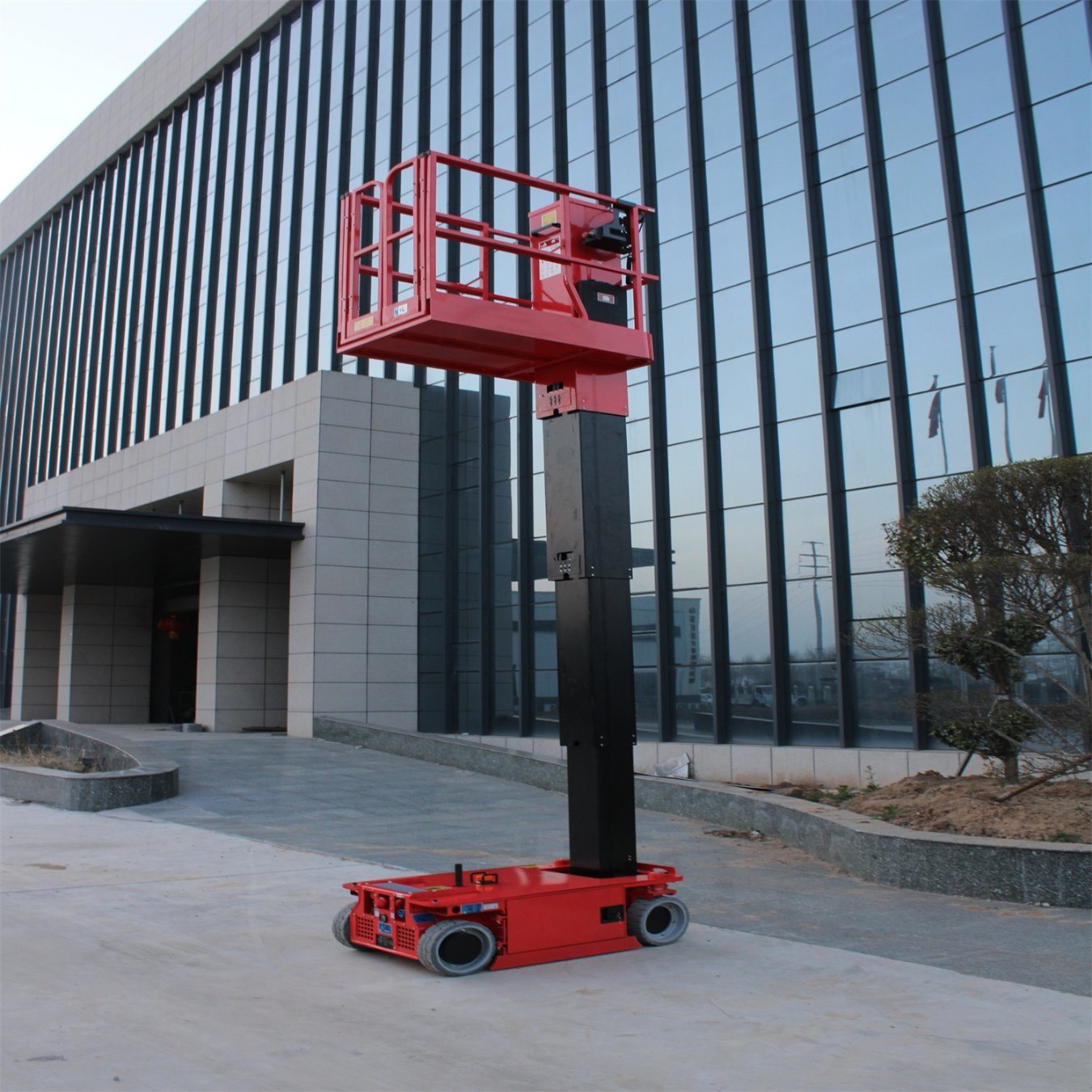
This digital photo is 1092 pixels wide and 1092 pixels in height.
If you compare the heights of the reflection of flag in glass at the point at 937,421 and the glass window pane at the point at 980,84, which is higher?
the glass window pane at the point at 980,84

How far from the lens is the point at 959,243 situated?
18016mm

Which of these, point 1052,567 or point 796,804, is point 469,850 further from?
point 1052,567

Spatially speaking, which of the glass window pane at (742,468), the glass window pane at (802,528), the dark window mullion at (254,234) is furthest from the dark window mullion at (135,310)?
the glass window pane at (802,528)

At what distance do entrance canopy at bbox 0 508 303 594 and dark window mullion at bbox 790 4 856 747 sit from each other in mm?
12868

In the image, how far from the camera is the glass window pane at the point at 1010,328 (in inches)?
669

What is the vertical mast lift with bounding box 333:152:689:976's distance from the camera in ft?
24.4

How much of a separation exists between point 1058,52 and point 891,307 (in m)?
4.49

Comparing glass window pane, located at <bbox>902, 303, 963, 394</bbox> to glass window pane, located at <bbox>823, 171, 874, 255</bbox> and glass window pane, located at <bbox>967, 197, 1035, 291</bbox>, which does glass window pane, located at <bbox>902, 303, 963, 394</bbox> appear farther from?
glass window pane, located at <bbox>823, 171, 874, 255</bbox>

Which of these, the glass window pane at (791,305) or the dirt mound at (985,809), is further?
the glass window pane at (791,305)

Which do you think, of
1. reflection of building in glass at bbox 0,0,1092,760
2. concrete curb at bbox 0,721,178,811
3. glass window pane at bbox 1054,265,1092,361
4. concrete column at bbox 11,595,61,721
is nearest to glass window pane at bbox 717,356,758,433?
reflection of building in glass at bbox 0,0,1092,760

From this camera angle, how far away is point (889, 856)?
10.6 m

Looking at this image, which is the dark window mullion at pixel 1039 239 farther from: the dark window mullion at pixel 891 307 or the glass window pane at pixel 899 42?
the dark window mullion at pixel 891 307

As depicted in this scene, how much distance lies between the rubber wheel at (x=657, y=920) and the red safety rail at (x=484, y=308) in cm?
396

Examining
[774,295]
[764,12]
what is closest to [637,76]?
[764,12]
